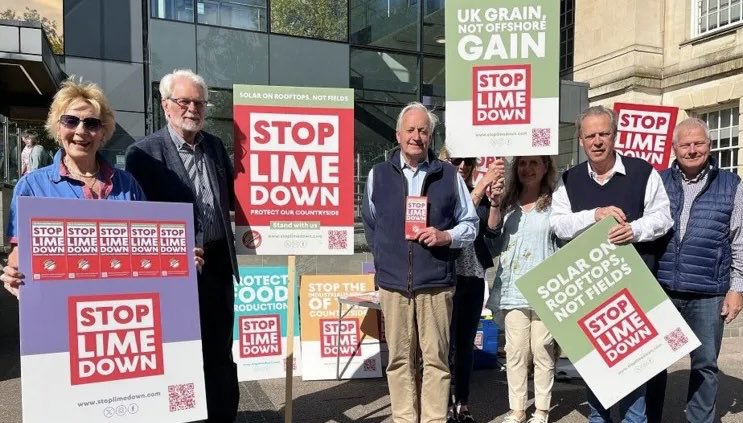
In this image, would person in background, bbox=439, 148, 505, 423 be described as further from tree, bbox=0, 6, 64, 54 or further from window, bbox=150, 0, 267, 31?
tree, bbox=0, 6, 64, 54

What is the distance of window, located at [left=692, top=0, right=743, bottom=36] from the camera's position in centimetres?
1441

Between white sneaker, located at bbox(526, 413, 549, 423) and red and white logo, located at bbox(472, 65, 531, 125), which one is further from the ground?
red and white logo, located at bbox(472, 65, 531, 125)

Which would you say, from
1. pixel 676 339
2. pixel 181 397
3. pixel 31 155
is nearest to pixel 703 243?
pixel 676 339

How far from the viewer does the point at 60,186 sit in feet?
8.20

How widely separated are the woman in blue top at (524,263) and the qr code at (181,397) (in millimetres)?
2001

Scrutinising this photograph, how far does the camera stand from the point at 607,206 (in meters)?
3.04

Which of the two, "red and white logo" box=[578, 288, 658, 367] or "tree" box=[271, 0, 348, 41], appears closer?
"red and white logo" box=[578, 288, 658, 367]

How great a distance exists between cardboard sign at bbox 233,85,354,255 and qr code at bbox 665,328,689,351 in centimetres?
180

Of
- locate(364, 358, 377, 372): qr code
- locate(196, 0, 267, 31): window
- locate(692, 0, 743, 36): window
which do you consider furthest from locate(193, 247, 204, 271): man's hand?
locate(692, 0, 743, 36): window

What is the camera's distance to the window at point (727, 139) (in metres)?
14.5

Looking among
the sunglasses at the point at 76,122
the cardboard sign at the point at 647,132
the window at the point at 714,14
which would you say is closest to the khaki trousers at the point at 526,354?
the cardboard sign at the point at 647,132

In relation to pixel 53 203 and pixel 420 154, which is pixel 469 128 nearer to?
pixel 420 154

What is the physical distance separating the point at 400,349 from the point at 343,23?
11.3 meters

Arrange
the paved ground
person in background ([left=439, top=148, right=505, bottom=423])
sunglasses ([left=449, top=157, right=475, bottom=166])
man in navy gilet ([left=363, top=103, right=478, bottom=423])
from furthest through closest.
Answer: the paved ground < person in background ([left=439, top=148, right=505, bottom=423]) < sunglasses ([left=449, top=157, right=475, bottom=166]) < man in navy gilet ([left=363, top=103, right=478, bottom=423])
